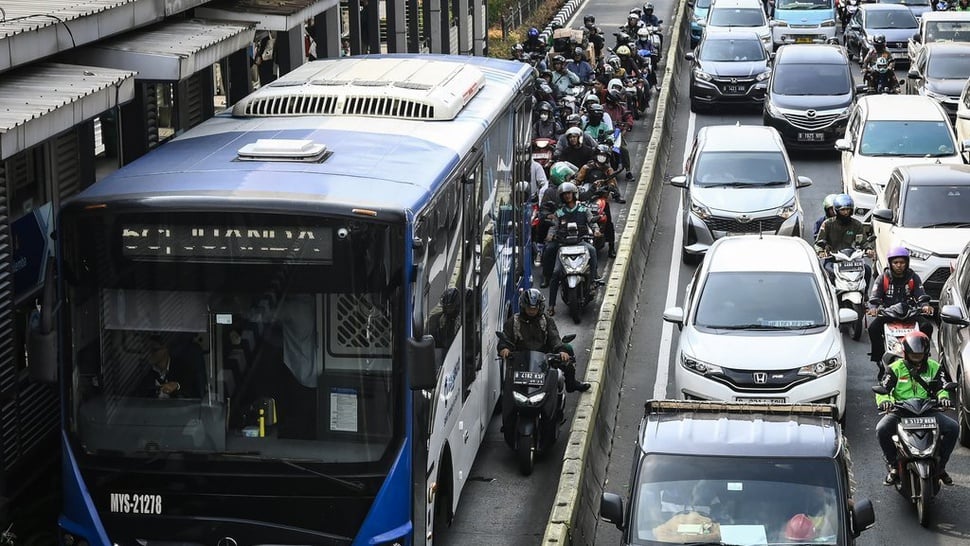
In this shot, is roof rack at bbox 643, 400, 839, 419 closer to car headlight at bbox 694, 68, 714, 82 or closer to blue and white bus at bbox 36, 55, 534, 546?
blue and white bus at bbox 36, 55, 534, 546

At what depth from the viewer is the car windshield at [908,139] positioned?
2473 cm

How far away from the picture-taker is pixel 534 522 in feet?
45.2

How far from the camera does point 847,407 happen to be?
16688 millimetres

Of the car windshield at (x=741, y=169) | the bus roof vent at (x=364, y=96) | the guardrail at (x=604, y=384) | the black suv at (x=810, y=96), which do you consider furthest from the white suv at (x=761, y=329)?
the black suv at (x=810, y=96)

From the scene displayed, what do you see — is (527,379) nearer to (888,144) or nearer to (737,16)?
(888,144)

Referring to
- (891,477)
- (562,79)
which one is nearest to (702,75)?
(562,79)

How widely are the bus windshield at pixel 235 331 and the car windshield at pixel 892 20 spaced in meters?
34.4

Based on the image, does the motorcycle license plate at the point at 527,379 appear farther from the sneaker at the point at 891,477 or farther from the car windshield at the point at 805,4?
the car windshield at the point at 805,4

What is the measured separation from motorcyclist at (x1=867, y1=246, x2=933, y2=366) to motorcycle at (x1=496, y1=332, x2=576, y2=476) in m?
3.87

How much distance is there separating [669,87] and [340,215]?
1029 inches

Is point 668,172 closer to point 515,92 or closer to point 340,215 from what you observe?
point 515,92

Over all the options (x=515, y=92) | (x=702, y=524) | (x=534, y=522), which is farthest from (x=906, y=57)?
(x=702, y=524)

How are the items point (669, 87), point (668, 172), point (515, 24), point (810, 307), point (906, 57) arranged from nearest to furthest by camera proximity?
1. point (810, 307)
2. point (668, 172)
3. point (669, 87)
4. point (906, 57)
5. point (515, 24)

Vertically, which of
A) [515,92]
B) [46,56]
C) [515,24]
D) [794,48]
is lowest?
[515,24]
